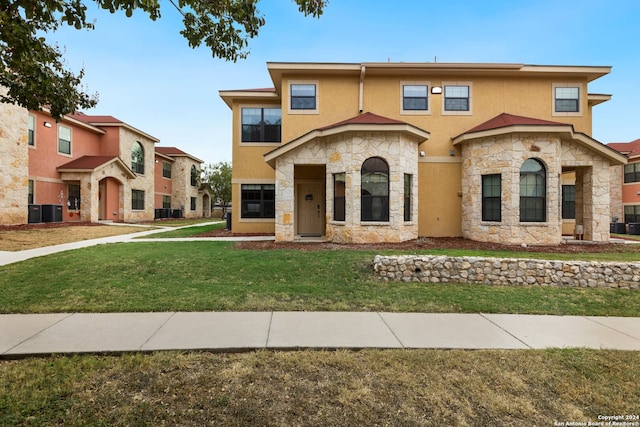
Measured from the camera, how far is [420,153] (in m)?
14.3

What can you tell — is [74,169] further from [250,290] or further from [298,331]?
[298,331]

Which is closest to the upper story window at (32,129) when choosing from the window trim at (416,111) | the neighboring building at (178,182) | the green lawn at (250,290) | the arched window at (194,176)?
the neighboring building at (178,182)

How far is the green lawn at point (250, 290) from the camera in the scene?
5.46 m

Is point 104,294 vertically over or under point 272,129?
under

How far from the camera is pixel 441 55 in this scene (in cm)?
1537

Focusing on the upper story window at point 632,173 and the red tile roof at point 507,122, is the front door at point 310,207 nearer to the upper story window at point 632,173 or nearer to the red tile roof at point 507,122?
the red tile roof at point 507,122

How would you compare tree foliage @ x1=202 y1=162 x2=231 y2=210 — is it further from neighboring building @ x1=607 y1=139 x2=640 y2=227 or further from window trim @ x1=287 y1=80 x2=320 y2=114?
neighboring building @ x1=607 y1=139 x2=640 y2=227

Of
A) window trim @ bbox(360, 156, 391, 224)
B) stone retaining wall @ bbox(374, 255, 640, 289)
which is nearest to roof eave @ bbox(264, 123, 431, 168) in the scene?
window trim @ bbox(360, 156, 391, 224)

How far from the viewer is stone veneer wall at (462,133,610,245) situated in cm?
1193

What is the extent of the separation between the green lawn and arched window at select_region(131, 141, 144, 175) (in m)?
22.2

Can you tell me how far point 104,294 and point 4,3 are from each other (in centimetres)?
482

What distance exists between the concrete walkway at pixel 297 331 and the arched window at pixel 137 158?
89.7ft

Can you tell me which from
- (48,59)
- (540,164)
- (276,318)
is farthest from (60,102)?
(540,164)

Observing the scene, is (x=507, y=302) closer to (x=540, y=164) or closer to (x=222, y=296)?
(x=222, y=296)
